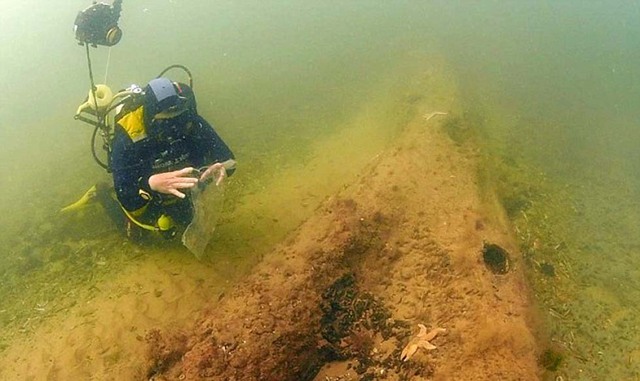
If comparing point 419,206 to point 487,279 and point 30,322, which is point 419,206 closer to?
point 487,279

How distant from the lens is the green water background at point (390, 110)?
5.17 m

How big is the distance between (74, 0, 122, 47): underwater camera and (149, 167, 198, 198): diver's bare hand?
8.89 feet

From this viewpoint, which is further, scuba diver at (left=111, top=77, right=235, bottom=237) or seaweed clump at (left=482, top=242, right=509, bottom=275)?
scuba diver at (left=111, top=77, right=235, bottom=237)

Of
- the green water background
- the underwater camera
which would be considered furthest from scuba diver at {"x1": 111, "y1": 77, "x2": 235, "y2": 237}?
the underwater camera

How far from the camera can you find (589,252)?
18.6 ft

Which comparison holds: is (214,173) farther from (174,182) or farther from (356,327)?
(356,327)

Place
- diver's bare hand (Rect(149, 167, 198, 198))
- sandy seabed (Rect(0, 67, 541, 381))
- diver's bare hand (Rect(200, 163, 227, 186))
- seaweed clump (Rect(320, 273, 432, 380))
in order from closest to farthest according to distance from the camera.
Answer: sandy seabed (Rect(0, 67, 541, 381)) → seaweed clump (Rect(320, 273, 432, 380)) → diver's bare hand (Rect(149, 167, 198, 198)) → diver's bare hand (Rect(200, 163, 227, 186))

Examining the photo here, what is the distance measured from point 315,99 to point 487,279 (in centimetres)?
712

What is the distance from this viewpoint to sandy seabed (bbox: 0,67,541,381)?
3.11 meters

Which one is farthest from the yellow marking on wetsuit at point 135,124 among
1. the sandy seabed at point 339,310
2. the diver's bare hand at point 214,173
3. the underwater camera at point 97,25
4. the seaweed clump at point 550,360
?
the seaweed clump at point 550,360

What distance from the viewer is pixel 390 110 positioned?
8.07 metres

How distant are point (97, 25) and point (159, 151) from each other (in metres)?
2.26

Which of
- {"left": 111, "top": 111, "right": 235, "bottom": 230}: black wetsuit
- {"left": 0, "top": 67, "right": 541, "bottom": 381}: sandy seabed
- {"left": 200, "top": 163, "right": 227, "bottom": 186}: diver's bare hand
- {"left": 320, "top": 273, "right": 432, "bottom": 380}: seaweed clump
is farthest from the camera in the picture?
{"left": 111, "top": 111, "right": 235, "bottom": 230}: black wetsuit

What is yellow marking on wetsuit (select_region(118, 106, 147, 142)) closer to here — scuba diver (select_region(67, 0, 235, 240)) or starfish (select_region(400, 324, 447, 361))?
scuba diver (select_region(67, 0, 235, 240))
